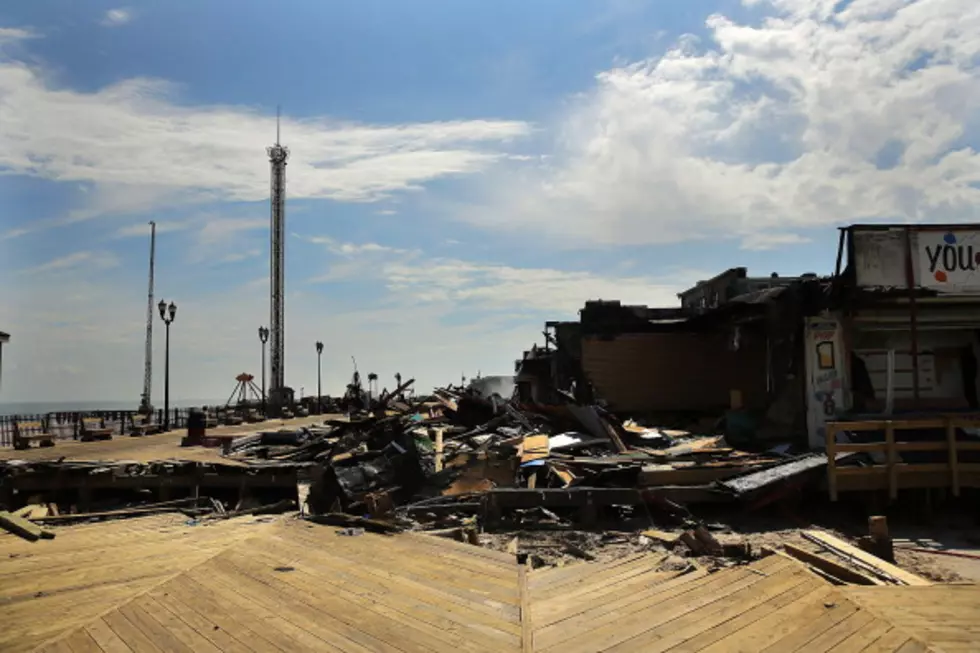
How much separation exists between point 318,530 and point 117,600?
3.23 m

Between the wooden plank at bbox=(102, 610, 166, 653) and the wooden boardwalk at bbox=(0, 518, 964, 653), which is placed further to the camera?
the wooden boardwalk at bbox=(0, 518, 964, 653)

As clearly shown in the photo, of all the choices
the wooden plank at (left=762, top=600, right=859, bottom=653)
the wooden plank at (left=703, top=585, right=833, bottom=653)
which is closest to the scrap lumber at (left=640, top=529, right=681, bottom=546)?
the wooden plank at (left=703, top=585, right=833, bottom=653)

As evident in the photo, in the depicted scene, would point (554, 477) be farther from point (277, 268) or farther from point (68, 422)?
point (277, 268)

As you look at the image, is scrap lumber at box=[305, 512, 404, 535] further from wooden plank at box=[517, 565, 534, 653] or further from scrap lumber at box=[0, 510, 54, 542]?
scrap lumber at box=[0, 510, 54, 542]

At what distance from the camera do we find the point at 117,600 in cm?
585

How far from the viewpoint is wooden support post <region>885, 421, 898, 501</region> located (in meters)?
11.8

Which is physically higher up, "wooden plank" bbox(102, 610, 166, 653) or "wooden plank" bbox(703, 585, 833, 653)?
"wooden plank" bbox(102, 610, 166, 653)

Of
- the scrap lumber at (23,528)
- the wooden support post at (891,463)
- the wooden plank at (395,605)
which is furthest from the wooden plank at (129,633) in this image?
the wooden support post at (891,463)

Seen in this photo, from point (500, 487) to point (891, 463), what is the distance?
6753 millimetres

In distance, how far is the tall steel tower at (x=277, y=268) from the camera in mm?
70812

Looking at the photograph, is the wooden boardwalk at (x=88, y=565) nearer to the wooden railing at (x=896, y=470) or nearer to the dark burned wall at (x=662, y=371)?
the wooden railing at (x=896, y=470)

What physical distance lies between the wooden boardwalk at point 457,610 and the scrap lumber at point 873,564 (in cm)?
78

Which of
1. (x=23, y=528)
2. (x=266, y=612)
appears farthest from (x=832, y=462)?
(x=23, y=528)

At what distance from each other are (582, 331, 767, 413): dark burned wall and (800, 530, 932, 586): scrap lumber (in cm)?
1407
